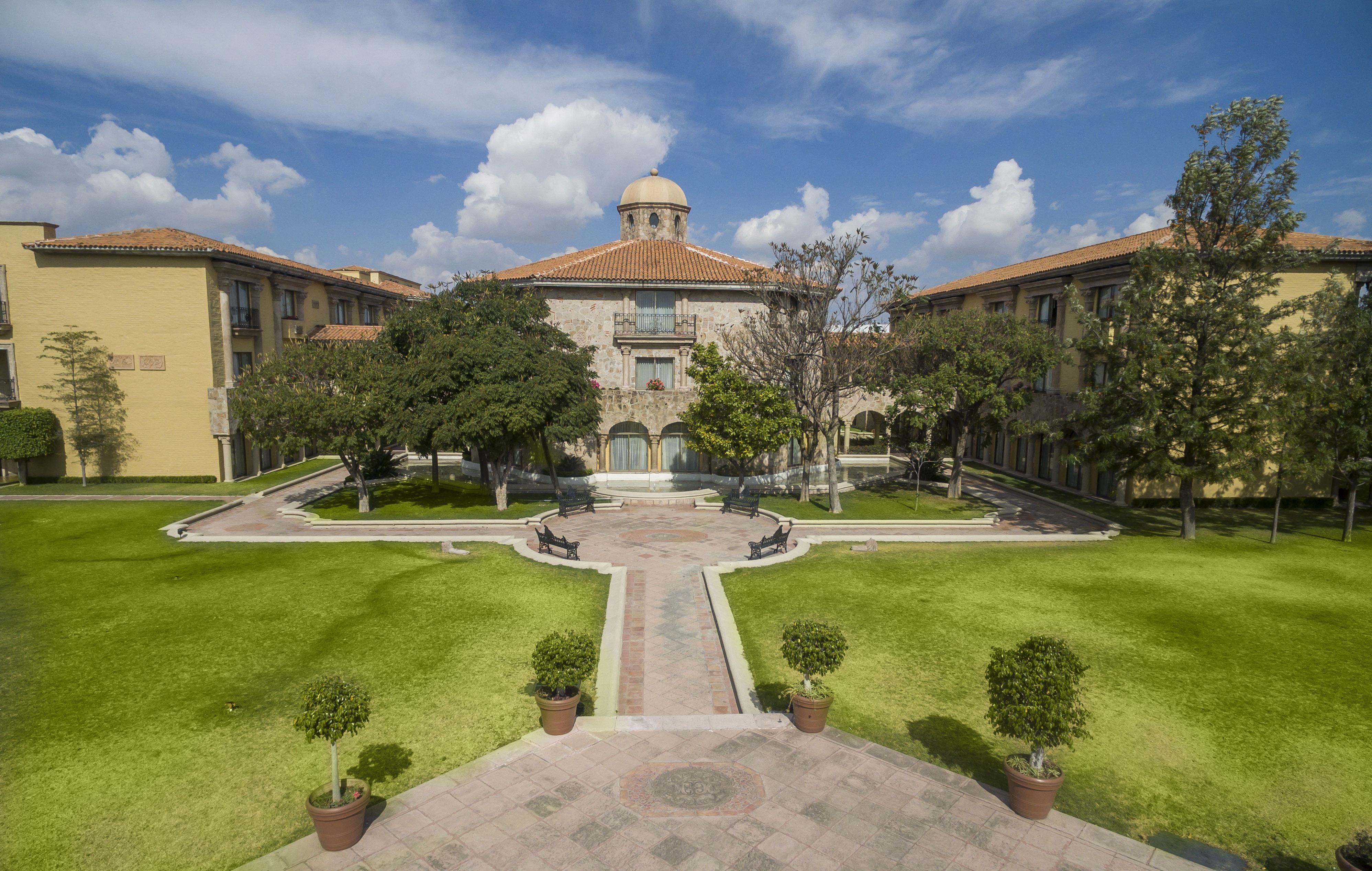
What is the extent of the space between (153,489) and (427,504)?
14.5 metres

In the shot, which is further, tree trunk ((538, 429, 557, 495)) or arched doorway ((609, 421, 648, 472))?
arched doorway ((609, 421, 648, 472))

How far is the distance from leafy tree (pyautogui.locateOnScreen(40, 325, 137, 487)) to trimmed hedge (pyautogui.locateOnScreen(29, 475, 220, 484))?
0.66 meters

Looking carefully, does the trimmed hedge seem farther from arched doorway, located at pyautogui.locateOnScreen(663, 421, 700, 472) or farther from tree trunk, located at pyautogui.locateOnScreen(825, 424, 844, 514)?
tree trunk, located at pyautogui.locateOnScreen(825, 424, 844, 514)

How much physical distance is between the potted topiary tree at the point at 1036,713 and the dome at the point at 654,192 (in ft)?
133

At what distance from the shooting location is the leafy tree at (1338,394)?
80.0 feet

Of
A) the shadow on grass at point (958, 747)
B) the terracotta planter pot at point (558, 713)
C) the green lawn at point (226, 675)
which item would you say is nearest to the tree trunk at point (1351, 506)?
the shadow on grass at point (958, 747)

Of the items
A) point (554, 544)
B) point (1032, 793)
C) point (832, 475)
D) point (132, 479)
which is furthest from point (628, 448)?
point (1032, 793)

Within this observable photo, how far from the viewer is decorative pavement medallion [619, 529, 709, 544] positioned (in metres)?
25.3

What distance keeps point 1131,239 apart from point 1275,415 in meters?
17.2

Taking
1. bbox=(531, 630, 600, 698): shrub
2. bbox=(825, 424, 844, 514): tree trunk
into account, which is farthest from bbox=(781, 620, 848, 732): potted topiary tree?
bbox=(825, 424, 844, 514): tree trunk

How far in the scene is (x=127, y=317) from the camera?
3475cm

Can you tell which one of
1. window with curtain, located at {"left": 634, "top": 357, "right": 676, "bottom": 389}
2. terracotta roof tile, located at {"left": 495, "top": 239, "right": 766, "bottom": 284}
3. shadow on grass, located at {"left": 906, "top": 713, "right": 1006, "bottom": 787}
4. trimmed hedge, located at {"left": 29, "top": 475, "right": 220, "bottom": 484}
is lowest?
shadow on grass, located at {"left": 906, "top": 713, "right": 1006, "bottom": 787}

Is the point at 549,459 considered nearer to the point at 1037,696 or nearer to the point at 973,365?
the point at 973,365

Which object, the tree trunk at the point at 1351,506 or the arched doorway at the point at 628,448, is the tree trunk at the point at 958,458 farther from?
the arched doorway at the point at 628,448
